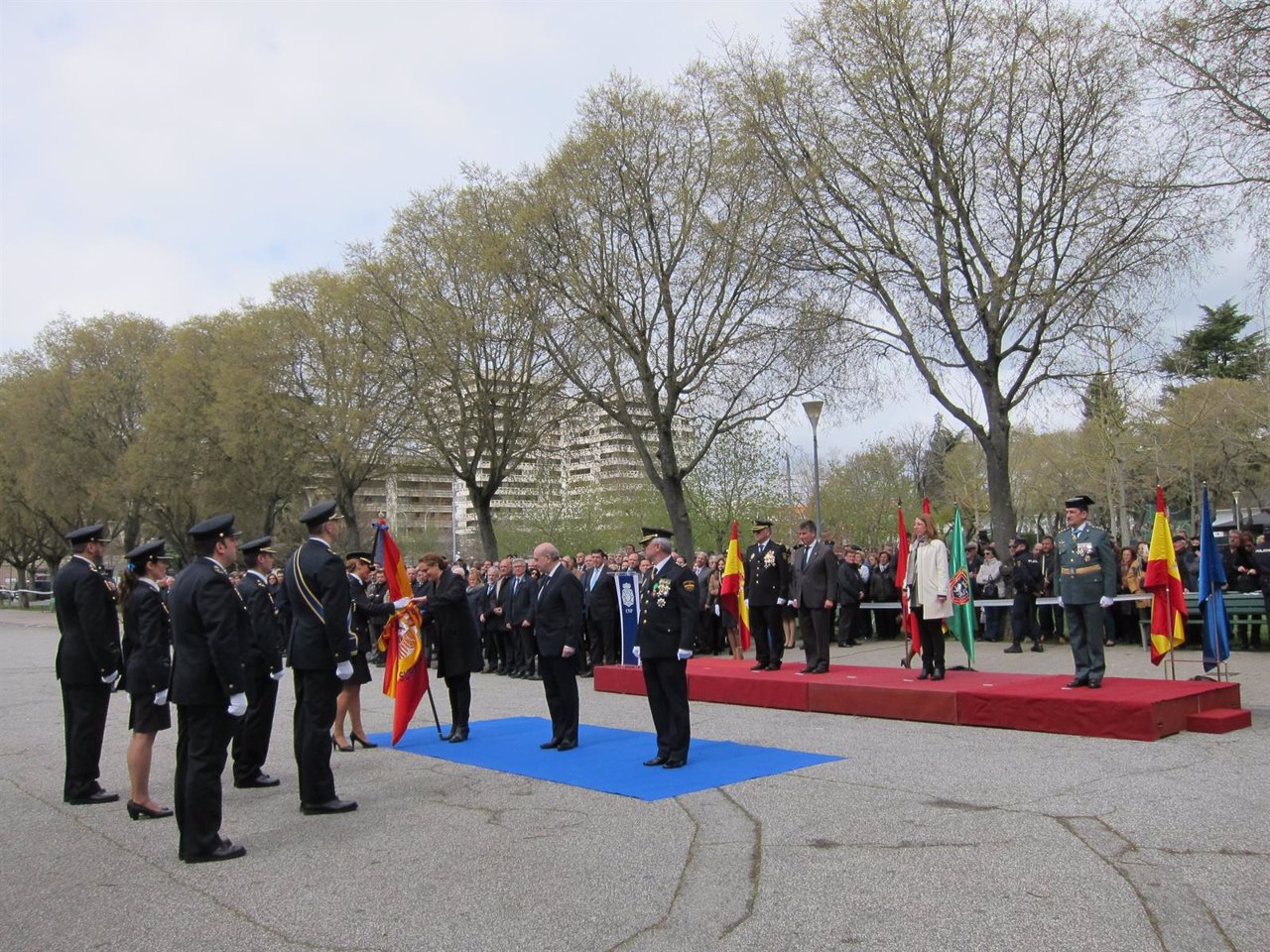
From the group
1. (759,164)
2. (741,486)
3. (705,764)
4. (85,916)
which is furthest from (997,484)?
(741,486)

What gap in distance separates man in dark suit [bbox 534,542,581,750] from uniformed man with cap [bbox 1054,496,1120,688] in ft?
16.2

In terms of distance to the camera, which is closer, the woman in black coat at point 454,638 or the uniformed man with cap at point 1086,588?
the uniformed man with cap at point 1086,588

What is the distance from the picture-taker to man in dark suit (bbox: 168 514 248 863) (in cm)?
649

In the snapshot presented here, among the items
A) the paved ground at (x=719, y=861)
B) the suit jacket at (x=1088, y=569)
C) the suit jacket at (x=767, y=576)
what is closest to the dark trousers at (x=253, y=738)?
the paved ground at (x=719, y=861)

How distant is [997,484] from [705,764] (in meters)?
14.4

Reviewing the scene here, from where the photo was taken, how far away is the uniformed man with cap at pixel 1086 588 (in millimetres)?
10469

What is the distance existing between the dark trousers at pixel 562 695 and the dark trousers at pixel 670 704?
3.63 ft

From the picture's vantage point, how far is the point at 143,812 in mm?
7637

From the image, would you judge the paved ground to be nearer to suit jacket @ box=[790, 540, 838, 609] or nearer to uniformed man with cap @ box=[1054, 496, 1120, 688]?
uniformed man with cap @ box=[1054, 496, 1120, 688]

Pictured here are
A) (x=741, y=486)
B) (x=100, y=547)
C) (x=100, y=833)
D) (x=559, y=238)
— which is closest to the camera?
(x=100, y=833)

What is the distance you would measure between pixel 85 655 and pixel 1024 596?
1456cm

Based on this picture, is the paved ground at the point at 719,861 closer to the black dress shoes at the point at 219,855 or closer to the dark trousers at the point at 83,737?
the black dress shoes at the point at 219,855

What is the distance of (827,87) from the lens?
72.8 feet

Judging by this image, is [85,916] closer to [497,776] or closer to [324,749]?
[324,749]
